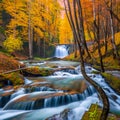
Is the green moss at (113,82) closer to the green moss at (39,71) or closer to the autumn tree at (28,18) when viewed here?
the green moss at (39,71)

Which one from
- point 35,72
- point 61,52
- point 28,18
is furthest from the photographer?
point 61,52

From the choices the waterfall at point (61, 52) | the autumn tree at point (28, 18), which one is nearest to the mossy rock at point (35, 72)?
the autumn tree at point (28, 18)

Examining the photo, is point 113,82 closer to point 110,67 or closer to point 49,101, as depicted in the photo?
point 49,101

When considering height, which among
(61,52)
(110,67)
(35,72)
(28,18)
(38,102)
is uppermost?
(28,18)

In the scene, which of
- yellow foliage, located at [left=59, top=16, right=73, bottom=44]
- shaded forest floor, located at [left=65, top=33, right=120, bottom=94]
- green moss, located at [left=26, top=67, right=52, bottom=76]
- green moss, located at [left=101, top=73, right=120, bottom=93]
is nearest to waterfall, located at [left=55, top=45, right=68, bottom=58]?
yellow foliage, located at [left=59, top=16, right=73, bottom=44]

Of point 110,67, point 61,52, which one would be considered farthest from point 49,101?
point 61,52

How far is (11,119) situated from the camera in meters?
8.03

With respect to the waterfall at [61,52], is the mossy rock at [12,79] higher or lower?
lower

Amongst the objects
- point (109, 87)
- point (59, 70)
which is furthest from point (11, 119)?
point (59, 70)

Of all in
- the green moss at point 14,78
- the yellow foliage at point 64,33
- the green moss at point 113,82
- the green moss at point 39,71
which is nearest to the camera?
the green moss at point 113,82

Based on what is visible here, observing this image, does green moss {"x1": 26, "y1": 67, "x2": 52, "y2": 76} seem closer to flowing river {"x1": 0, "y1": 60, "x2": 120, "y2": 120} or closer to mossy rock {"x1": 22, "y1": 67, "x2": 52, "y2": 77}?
mossy rock {"x1": 22, "y1": 67, "x2": 52, "y2": 77}

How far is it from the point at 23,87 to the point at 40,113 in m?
2.58

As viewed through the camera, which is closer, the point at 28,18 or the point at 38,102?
the point at 38,102

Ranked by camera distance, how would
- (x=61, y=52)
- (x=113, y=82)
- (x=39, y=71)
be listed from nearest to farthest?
(x=113, y=82)
(x=39, y=71)
(x=61, y=52)
